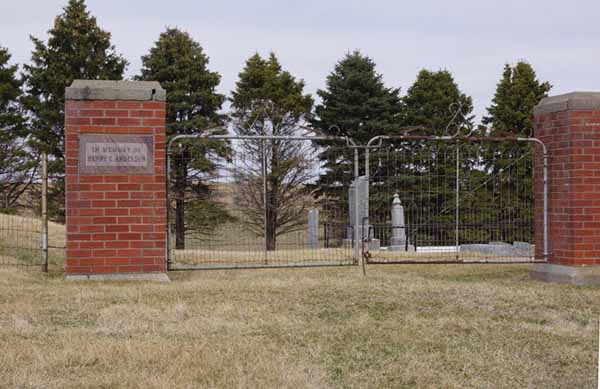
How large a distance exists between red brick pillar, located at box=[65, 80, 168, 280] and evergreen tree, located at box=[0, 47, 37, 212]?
58.9ft

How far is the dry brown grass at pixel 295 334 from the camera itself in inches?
167

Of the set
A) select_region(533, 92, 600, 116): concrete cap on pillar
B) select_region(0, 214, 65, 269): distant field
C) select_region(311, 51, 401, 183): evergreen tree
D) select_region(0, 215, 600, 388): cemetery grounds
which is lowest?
select_region(0, 215, 600, 388): cemetery grounds

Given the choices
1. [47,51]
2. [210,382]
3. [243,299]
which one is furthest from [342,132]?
[210,382]

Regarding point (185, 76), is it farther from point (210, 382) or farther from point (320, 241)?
point (210, 382)

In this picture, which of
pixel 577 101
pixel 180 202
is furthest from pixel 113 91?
pixel 180 202

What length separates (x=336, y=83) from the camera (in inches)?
1320

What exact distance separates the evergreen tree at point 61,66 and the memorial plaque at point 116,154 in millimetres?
22119

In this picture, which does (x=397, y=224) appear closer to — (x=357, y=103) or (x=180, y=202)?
(x=180, y=202)

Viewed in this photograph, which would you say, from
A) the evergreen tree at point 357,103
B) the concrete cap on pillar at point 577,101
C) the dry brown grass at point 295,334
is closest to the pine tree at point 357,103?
the evergreen tree at point 357,103

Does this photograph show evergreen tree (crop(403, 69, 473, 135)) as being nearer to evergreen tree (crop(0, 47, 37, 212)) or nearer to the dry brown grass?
evergreen tree (crop(0, 47, 37, 212))

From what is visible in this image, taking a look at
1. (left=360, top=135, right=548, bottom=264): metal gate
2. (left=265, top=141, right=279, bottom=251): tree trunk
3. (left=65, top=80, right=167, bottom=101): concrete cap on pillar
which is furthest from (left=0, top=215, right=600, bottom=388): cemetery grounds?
(left=360, top=135, right=548, bottom=264): metal gate

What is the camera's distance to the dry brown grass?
425 centimetres

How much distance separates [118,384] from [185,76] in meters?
27.8

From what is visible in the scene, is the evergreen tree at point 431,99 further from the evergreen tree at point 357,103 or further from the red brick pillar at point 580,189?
the red brick pillar at point 580,189
